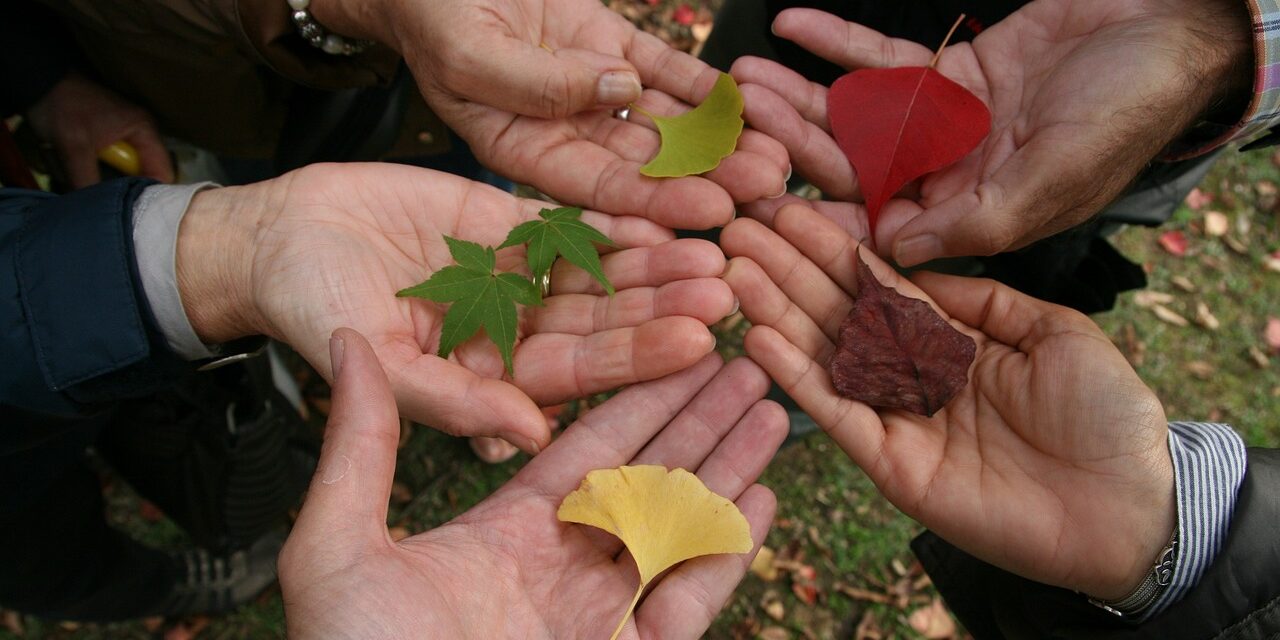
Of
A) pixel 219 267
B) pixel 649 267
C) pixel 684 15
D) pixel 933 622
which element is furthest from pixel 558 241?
pixel 684 15

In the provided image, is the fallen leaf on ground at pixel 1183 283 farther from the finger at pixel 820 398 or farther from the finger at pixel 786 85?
the finger at pixel 820 398

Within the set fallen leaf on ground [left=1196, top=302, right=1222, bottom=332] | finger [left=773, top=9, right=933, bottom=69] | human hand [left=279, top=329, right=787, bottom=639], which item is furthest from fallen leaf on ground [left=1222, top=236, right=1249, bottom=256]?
human hand [left=279, top=329, right=787, bottom=639]

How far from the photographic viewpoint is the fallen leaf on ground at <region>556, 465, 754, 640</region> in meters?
1.68

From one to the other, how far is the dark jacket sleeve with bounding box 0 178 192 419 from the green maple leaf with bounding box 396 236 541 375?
58cm

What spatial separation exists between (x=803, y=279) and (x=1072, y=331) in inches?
24.6

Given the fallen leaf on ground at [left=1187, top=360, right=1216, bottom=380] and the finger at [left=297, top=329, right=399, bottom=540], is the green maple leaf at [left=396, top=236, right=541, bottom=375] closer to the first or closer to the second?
the finger at [left=297, top=329, right=399, bottom=540]

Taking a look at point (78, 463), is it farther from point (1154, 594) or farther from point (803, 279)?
point (1154, 594)

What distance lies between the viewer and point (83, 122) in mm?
2266

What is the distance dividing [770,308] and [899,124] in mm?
655

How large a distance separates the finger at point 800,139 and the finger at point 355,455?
131 centimetres

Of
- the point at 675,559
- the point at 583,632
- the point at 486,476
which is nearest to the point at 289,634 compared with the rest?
the point at 583,632

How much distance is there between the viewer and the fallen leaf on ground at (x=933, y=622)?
125 inches

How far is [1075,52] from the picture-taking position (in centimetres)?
217

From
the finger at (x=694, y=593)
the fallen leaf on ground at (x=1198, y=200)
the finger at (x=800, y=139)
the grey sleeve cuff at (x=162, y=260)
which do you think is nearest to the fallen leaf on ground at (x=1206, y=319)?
the fallen leaf on ground at (x=1198, y=200)
